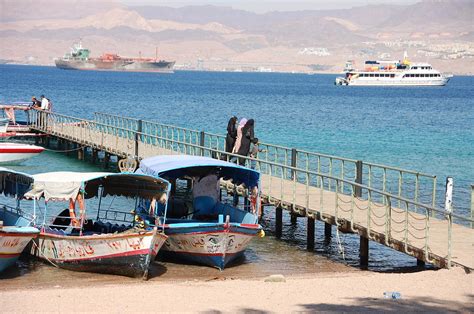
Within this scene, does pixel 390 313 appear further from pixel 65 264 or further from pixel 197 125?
pixel 197 125

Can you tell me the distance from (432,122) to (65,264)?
6184 cm

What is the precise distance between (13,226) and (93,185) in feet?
6.56

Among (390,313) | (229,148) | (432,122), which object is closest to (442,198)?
(229,148)

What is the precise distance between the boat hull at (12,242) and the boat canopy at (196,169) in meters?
3.58

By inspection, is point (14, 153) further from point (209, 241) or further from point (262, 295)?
point (262, 295)

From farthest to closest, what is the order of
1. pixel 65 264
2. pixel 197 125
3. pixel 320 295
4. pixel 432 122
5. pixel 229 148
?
pixel 432 122
pixel 197 125
pixel 229 148
pixel 65 264
pixel 320 295

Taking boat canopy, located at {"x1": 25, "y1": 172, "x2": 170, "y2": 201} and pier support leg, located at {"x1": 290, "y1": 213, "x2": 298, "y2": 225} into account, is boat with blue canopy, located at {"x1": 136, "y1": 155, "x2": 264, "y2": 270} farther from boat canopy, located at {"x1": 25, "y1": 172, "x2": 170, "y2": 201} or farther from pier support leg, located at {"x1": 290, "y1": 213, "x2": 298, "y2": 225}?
pier support leg, located at {"x1": 290, "y1": 213, "x2": 298, "y2": 225}


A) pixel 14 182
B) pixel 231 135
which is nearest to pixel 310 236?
pixel 231 135

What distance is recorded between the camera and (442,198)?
33156 mm

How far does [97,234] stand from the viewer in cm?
2112

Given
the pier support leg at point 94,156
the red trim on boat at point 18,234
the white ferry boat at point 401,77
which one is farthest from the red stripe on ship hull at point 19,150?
the white ferry boat at point 401,77

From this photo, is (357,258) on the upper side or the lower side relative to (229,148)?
lower

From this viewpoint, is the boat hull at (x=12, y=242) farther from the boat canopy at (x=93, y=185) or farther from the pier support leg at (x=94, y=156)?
the pier support leg at (x=94, y=156)

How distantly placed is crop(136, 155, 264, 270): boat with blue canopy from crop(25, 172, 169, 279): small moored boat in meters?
0.82
